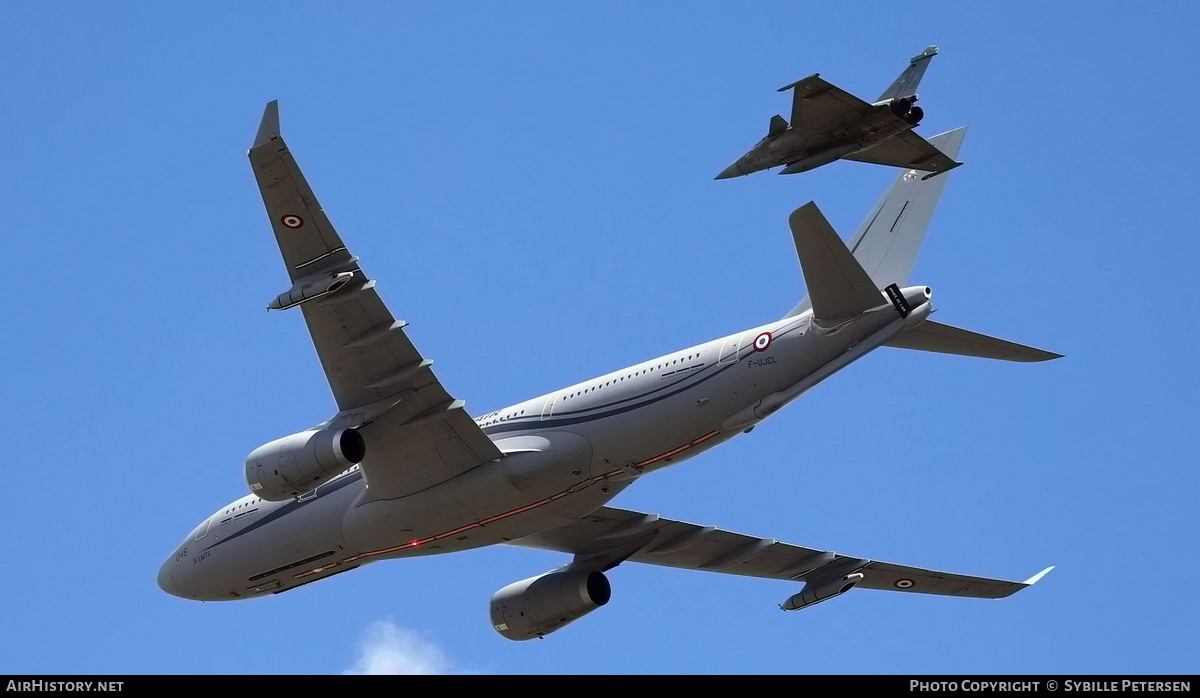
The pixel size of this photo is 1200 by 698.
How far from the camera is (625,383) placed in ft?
99.0

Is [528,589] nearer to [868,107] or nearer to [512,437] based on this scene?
[512,437]

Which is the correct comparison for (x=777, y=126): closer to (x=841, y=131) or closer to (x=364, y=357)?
(x=841, y=131)

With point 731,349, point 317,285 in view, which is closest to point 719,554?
point 731,349

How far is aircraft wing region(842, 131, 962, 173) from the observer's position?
77.6 feet

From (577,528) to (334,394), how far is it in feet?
25.7

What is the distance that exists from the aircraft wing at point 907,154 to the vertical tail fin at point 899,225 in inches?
269

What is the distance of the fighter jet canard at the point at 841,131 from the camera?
2311cm

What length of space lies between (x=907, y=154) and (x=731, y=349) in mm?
6407

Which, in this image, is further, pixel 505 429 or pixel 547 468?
pixel 505 429

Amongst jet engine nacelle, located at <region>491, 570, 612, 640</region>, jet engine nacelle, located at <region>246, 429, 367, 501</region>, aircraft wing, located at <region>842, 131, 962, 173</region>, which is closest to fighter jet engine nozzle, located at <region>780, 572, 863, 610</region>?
jet engine nacelle, located at <region>491, 570, 612, 640</region>

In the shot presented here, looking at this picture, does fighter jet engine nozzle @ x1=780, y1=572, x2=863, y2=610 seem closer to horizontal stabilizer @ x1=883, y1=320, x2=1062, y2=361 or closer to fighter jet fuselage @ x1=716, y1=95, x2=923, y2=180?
horizontal stabilizer @ x1=883, y1=320, x2=1062, y2=361

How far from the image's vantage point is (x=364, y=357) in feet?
96.2

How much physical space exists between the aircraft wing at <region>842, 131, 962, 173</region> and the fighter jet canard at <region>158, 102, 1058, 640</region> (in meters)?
2.81
